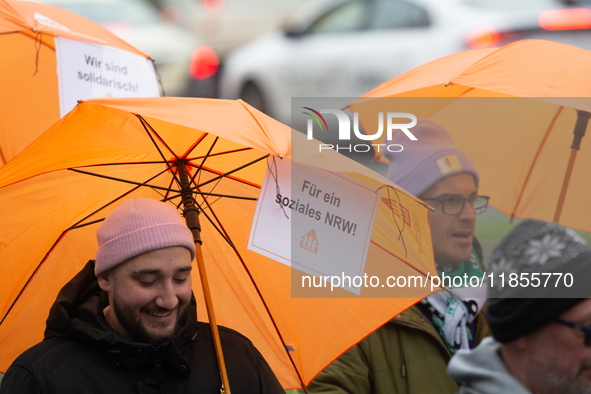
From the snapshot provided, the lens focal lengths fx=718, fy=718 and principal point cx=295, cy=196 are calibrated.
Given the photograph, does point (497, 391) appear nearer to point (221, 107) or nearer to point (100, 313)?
point (221, 107)

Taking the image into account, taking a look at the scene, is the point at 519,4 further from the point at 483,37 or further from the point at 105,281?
the point at 105,281

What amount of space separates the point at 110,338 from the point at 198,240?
47 cm

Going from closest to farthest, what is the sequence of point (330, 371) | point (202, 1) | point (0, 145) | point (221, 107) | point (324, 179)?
point (221, 107) → point (324, 179) → point (330, 371) → point (0, 145) → point (202, 1)

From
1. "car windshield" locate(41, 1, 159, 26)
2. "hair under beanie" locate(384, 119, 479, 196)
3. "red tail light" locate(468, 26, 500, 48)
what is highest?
"car windshield" locate(41, 1, 159, 26)

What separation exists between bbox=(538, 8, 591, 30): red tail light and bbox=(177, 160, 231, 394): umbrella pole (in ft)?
16.2

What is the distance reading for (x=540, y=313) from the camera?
1.89m

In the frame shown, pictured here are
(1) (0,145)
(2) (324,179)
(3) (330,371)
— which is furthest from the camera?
(1) (0,145)

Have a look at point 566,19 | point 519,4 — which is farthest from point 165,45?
point 566,19

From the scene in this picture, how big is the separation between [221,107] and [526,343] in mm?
1145

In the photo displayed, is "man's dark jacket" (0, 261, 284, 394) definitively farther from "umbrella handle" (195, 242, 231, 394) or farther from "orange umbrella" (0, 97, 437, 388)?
"orange umbrella" (0, 97, 437, 388)

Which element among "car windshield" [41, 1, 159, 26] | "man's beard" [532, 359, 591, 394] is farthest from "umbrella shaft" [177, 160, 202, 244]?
"car windshield" [41, 1, 159, 26]

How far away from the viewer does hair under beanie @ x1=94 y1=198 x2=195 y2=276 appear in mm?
2395

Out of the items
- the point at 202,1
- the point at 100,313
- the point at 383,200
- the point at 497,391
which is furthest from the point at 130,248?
the point at 202,1

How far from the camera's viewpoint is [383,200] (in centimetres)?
251
